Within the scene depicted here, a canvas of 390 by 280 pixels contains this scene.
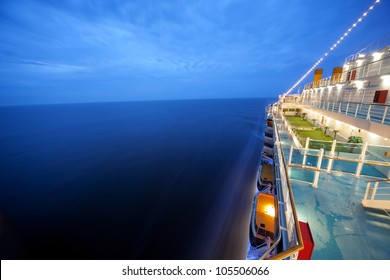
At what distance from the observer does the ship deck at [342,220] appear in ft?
13.4

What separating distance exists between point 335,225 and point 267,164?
1213 centimetres

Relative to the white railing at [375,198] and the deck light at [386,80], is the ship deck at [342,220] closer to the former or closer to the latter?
the white railing at [375,198]

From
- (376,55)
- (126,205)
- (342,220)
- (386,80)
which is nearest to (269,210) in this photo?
(342,220)

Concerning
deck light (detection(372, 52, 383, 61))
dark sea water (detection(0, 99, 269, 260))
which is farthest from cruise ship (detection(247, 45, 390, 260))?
deck light (detection(372, 52, 383, 61))

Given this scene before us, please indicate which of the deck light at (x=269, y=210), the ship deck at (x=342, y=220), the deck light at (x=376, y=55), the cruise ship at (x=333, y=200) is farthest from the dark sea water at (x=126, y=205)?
the deck light at (x=376, y=55)

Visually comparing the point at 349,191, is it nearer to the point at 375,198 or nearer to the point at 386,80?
the point at 375,198

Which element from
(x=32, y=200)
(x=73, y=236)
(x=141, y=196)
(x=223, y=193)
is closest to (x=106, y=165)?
(x=32, y=200)

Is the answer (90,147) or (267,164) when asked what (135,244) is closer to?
(267,164)

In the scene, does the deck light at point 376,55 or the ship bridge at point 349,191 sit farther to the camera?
the deck light at point 376,55

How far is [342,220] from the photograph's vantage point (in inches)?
199

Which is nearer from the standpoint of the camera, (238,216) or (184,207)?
(238,216)

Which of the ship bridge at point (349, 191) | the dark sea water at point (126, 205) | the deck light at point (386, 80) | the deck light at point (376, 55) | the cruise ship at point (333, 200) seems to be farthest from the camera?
the deck light at point (376, 55)

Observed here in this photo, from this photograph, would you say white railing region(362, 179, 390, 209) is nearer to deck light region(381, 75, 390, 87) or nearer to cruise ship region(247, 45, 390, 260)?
cruise ship region(247, 45, 390, 260)

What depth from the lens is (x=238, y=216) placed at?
13.1 meters
